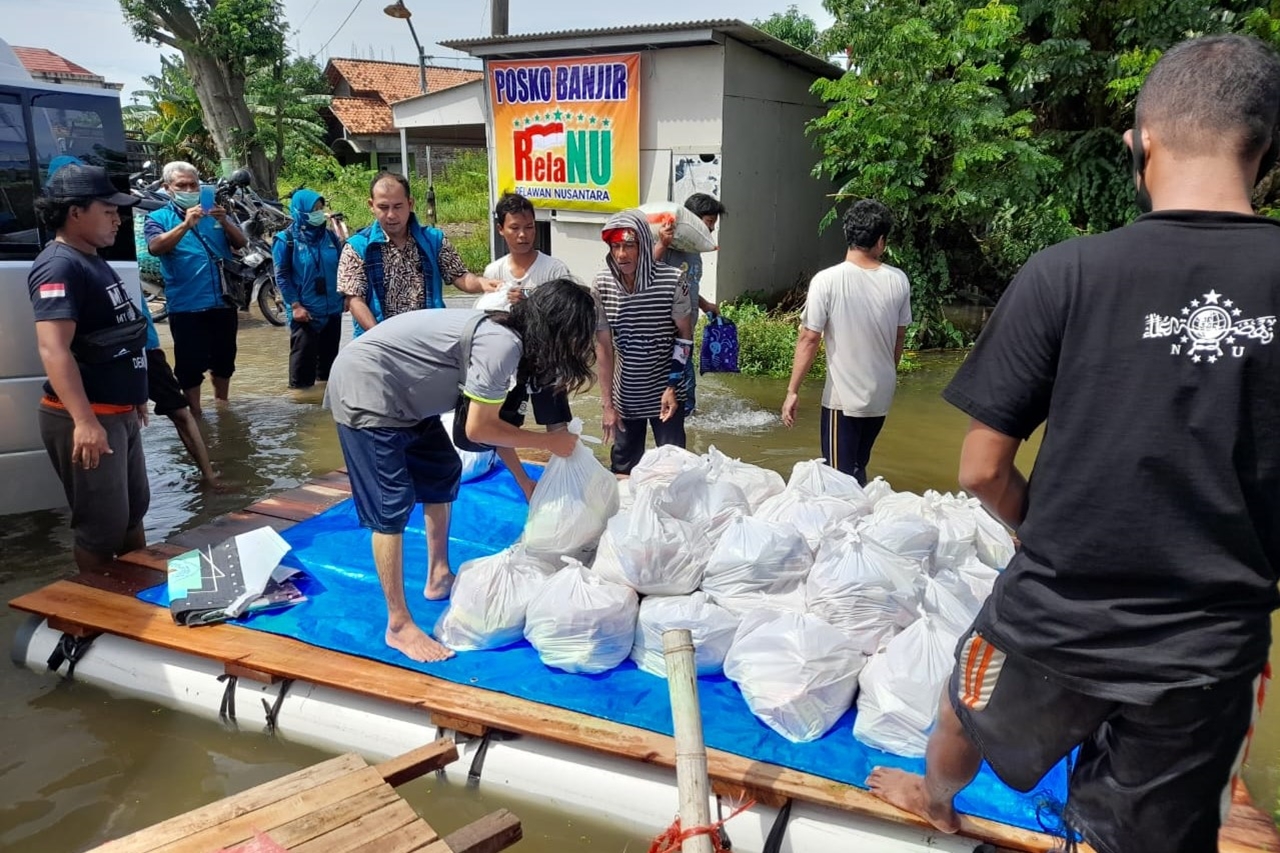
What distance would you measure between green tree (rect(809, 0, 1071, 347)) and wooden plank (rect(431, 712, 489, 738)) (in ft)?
24.8

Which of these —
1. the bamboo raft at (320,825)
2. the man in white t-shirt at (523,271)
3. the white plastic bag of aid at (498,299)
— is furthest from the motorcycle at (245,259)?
the bamboo raft at (320,825)

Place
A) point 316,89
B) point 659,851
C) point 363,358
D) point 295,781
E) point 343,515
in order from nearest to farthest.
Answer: point 659,851 → point 295,781 → point 363,358 → point 343,515 → point 316,89

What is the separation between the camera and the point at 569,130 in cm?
993

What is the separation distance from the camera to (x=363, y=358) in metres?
2.92

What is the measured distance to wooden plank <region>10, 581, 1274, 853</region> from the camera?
230 centimetres

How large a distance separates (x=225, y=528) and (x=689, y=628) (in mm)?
2567

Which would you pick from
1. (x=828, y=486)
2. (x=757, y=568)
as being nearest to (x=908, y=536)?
(x=828, y=486)

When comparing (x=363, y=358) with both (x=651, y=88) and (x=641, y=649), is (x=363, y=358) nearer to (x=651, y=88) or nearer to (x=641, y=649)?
(x=641, y=649)

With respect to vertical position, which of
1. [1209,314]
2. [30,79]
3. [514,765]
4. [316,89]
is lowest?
[514,765]

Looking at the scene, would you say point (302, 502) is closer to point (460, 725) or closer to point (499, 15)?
point (460, 725)

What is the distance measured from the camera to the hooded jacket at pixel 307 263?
19.8 feet

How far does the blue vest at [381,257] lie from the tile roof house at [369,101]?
1950 cm

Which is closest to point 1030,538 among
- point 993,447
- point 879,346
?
point 993,447

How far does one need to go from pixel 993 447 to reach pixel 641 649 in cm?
173
